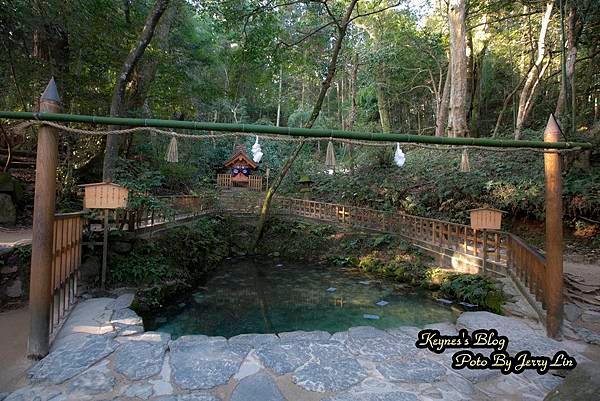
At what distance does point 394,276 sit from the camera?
884cm

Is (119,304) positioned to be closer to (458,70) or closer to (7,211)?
(7,211)

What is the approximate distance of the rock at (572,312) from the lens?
379 cm

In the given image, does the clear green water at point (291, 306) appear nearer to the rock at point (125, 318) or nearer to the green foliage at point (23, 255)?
the rock at point (125, 318)

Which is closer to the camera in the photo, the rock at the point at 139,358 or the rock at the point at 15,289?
the rock at the point at 139,358

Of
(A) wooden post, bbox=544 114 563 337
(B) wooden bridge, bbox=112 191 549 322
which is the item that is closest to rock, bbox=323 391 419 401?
(A) wooden post, bbox=544 114 563 337

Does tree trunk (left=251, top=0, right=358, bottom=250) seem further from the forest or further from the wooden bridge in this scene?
the wooden bridge

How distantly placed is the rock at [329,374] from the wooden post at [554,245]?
221cm

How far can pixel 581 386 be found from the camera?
1956 mm

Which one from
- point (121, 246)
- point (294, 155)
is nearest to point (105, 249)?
point (121, 246)

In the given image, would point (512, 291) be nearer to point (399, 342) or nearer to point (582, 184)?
point (399, 342)

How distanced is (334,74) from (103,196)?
9.72m

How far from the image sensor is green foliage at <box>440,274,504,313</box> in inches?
222

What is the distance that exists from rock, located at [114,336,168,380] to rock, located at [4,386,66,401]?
16.8 inches

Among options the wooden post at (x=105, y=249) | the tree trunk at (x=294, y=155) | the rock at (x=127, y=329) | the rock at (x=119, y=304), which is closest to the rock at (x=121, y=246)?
the wooden post at (x=105, y=249)
